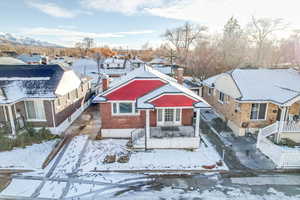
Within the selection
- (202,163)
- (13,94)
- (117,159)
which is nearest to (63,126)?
(13,94)

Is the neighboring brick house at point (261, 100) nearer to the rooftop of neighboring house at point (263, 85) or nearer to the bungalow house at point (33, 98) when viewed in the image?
the rooftop of neighboring house at point (263, 85)

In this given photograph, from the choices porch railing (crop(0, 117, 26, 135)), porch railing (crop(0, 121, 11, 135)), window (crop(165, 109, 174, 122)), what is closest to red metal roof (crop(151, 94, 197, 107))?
window (crop(165, 109, 174, 122))

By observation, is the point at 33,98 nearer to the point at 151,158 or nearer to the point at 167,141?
the point at 151,158

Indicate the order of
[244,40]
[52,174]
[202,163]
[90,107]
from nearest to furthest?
[52,174] < [202,163] < [90,107] < [244,40]

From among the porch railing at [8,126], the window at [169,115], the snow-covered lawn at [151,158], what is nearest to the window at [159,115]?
the window at [169,115]

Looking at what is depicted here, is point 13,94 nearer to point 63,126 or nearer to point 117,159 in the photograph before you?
point 63,126

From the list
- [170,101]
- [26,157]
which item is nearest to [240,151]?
[170,101]
